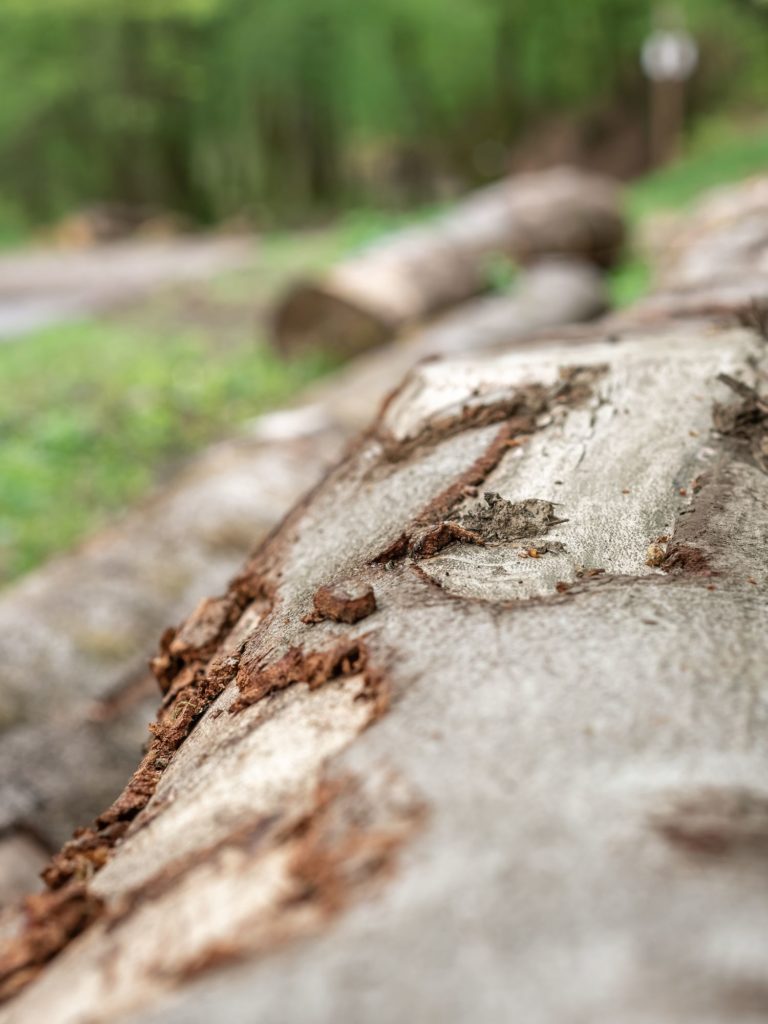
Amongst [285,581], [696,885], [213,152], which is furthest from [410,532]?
[213,152]

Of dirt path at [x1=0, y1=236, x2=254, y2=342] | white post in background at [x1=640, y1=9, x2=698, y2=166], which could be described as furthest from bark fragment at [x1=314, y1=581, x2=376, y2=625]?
white post in background at [x1=640, y1=9, x2=698, y2=166]

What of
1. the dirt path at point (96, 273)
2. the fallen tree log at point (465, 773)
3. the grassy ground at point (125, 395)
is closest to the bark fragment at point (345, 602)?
the fallen tree log at point (465, 773)

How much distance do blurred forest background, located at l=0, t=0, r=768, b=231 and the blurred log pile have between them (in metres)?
17.1

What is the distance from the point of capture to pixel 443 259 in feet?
25.1

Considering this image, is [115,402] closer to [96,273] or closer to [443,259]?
[443,259]

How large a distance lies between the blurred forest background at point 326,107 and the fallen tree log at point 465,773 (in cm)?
1239

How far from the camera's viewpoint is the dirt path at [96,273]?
1042 centimetres

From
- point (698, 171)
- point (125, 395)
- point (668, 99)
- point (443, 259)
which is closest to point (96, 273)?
point (443, 259)

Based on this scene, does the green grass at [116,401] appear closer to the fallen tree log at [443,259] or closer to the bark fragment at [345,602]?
the fallen tree log at [443,259]

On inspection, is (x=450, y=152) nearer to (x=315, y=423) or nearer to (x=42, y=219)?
(x=42, y=219)

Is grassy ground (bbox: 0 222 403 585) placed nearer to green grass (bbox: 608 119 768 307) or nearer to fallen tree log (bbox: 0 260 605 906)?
fallen tree log (bbox: 0 260 605 906)

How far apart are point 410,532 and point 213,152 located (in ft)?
64.9

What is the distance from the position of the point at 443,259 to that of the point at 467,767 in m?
7.01

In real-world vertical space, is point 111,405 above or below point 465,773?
below
